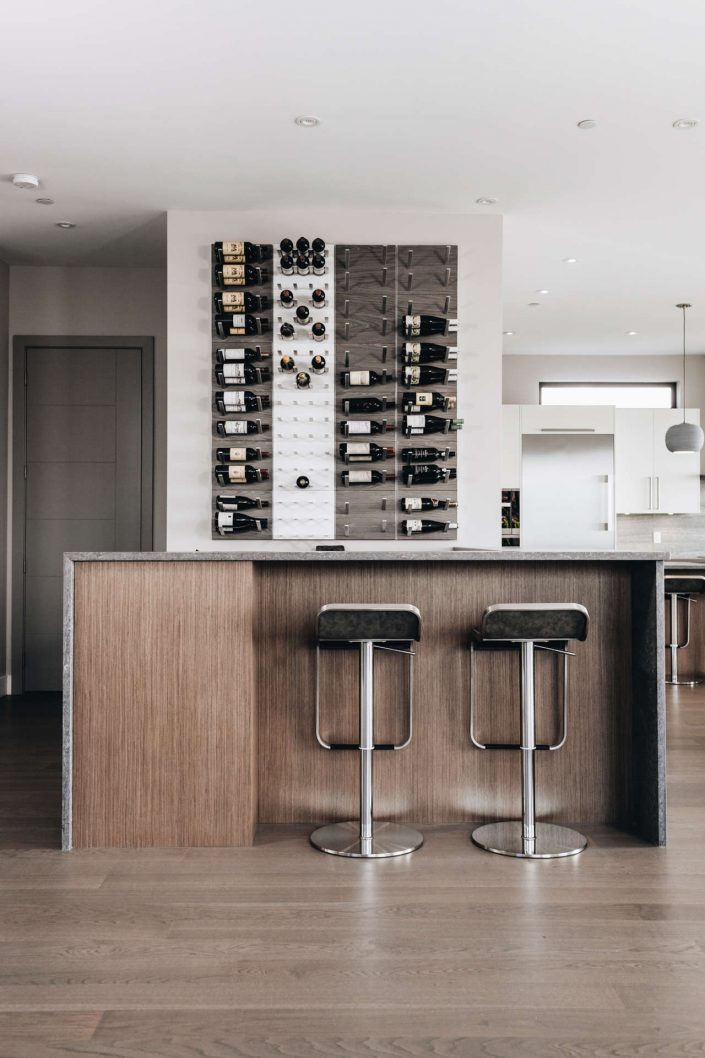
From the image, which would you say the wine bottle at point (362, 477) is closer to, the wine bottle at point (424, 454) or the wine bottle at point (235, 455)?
the wine bottle at point (424, 454)

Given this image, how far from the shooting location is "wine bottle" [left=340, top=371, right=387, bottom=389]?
15.9ft

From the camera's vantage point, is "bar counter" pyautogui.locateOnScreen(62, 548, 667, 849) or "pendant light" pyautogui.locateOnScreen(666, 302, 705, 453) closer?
"bar counter" pyautogui.locateOnScreen(62, 548, 667, 849)

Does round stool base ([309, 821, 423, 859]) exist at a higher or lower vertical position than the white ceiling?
lower

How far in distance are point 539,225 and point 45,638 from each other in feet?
13.3

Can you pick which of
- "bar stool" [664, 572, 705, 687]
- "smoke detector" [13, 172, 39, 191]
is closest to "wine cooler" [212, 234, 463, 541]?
"smoke detector" [13, 172, 39, 191]

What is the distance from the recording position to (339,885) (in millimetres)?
2707

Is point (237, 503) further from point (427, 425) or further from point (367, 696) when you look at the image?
point (367, 696)

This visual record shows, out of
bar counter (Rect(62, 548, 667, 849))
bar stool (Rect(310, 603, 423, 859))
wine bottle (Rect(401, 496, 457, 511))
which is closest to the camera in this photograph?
bar stool (Rect(310, 603, 423, 859))

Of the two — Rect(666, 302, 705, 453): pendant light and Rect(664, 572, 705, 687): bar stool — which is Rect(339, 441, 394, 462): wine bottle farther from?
Rect(666, 302, 705, 453): pendant light

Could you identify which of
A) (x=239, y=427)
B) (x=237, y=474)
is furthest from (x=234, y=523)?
(x=239, y=427)

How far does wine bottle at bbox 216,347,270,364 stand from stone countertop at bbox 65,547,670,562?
6.48ft

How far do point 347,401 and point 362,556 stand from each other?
6.21ft

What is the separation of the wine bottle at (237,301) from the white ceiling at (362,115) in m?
0.49

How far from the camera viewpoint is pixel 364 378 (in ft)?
15.9
